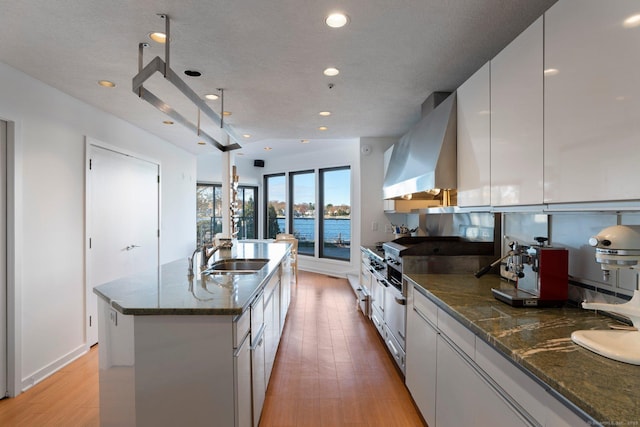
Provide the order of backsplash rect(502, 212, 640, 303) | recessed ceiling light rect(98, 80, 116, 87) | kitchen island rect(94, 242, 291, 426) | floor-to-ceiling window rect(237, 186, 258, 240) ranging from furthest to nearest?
1. floor-to-ceiling window rect(237, 186, 258, 240)
2. recessed ceiling light rect(98, 80, 116, 87)
3. kitchen island rect(94, 242, 291, 426)
4. backsplash rect(502, 212, 640, 303)

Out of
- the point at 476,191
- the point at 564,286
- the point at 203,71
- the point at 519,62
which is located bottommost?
the point at 564,286

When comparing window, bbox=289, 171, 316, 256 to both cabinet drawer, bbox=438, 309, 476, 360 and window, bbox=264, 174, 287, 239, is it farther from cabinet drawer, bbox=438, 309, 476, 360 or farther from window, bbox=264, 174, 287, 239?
cabinet drawer, bbox=438, 309, 476, 360

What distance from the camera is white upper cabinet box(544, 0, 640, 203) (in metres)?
1.09

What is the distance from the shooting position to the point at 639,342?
118cm

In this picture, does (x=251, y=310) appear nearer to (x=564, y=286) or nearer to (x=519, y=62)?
(x=564, y=286)

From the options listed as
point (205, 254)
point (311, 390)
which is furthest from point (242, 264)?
point (311, 390)


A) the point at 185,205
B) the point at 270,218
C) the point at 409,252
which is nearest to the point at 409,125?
the point at 409,252

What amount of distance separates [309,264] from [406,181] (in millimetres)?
4687

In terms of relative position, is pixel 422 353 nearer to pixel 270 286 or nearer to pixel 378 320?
pixel 270 286

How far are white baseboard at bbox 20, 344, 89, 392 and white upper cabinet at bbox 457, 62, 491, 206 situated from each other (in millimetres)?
3604

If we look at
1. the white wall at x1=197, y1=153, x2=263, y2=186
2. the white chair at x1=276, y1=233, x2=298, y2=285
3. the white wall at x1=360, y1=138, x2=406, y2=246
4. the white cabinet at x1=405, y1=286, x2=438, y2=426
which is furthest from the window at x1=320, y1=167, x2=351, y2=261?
the white cabinet at x1=405, y1=286, x2=438, y2=426

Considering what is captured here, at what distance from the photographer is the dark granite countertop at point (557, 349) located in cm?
87

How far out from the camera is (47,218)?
291cm

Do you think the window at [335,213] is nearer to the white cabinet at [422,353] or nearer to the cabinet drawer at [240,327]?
the white cabinet at [422,353]
